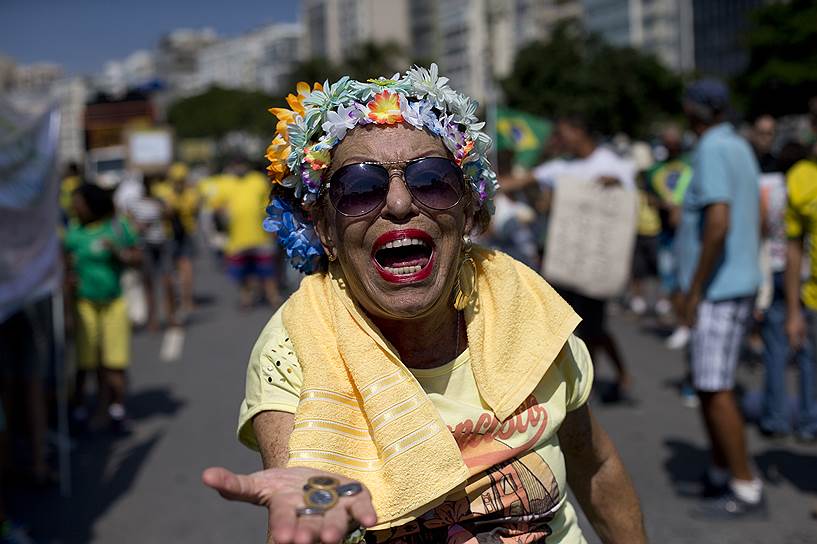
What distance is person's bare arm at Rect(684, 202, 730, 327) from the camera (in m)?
4.56

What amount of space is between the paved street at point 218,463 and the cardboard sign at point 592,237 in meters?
1.05

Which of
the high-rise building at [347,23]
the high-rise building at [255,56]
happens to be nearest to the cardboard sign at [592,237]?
the high-rise building at [347,23]

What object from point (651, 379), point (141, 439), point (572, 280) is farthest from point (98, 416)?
point (651, 379)

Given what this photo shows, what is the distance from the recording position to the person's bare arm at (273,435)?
189 cm

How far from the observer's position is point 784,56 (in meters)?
47.6

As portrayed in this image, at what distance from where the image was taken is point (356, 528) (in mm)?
1564

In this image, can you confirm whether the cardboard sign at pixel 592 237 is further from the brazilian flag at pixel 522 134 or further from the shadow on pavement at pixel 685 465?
the brazilian flag at pixel 522 134

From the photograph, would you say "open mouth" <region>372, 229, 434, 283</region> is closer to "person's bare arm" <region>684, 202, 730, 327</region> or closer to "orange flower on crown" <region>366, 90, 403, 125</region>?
"orange flower on crown" <region>366, 90, 403, 125</region>

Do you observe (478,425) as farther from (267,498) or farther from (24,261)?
(24,261)

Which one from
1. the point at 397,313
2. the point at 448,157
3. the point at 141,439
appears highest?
the point at 448,157

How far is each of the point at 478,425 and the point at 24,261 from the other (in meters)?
4.08

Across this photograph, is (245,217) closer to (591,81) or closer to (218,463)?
(218,463)

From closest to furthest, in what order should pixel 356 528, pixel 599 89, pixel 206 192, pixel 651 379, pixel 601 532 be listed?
pixel 356 528
pixel 601 532
pixel 651 379
pixel 206 192
pixel 599 89

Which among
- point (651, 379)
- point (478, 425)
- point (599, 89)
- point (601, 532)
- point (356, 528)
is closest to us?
point (356, 528)
